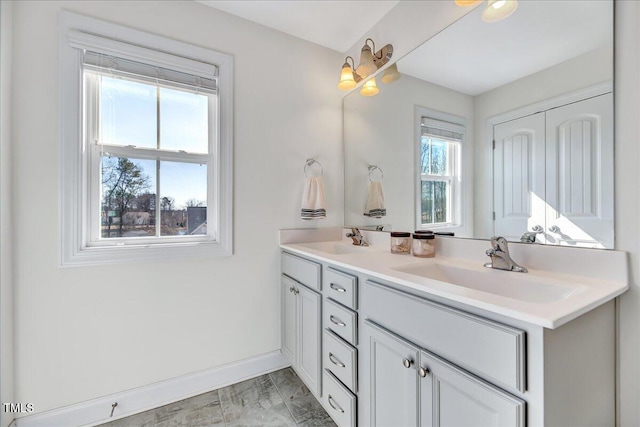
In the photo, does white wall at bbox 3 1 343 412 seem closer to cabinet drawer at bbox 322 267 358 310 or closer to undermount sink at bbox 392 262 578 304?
cabinet drawer at bbox 322 267 358 310

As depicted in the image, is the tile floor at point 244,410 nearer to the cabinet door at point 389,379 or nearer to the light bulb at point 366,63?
the cabinet door at point 389,379

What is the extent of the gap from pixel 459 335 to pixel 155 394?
1.74 meters

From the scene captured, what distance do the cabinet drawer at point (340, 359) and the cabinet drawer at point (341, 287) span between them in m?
0.20

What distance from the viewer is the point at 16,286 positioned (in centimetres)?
128

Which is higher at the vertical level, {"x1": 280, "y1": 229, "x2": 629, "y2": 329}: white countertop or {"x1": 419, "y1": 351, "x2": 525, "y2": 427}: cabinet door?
{"x1": 280, "y1": 229, "x2": 629, "y2": 329}: white countertop

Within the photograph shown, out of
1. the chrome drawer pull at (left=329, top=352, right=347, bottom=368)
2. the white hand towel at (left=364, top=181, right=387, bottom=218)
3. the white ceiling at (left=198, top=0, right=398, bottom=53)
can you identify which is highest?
the white ceiling at (left=198, top=0, right=398, bottom=53)

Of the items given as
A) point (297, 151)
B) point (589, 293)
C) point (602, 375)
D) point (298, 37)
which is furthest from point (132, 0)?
point (602, 375)

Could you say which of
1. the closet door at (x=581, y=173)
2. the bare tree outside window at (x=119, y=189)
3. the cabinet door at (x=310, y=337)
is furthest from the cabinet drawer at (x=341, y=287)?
the bare tree outside window at (x=119, y=189)

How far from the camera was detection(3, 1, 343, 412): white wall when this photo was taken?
1.31m

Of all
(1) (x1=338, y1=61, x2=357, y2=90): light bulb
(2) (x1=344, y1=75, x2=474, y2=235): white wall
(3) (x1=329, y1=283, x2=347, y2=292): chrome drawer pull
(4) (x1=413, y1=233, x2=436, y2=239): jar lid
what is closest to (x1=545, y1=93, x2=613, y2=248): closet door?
(2) (x1=344, y1=75, x2=474, y2=235): white wall

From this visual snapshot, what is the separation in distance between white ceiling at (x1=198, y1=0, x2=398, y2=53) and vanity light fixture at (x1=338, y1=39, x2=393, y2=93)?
161 mm

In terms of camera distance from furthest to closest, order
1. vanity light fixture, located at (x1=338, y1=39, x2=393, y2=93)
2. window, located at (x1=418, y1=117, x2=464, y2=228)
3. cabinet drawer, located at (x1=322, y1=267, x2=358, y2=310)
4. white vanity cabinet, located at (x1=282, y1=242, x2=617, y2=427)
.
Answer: vanity light fixture, located at (x1=338, y1=39, x2=393, y2=93)
window, located at (x1=418, y1=117, x2=464, y2=228)
cabinet drawer, located at (x1=322, y1=267, x2=358, y2=310)
white vanity cabinet, located at (x1=282, y1=242, x2=617, y2=427)

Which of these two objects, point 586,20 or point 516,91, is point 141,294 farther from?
point 586,20

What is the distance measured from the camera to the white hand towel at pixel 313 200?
6.40 ft
